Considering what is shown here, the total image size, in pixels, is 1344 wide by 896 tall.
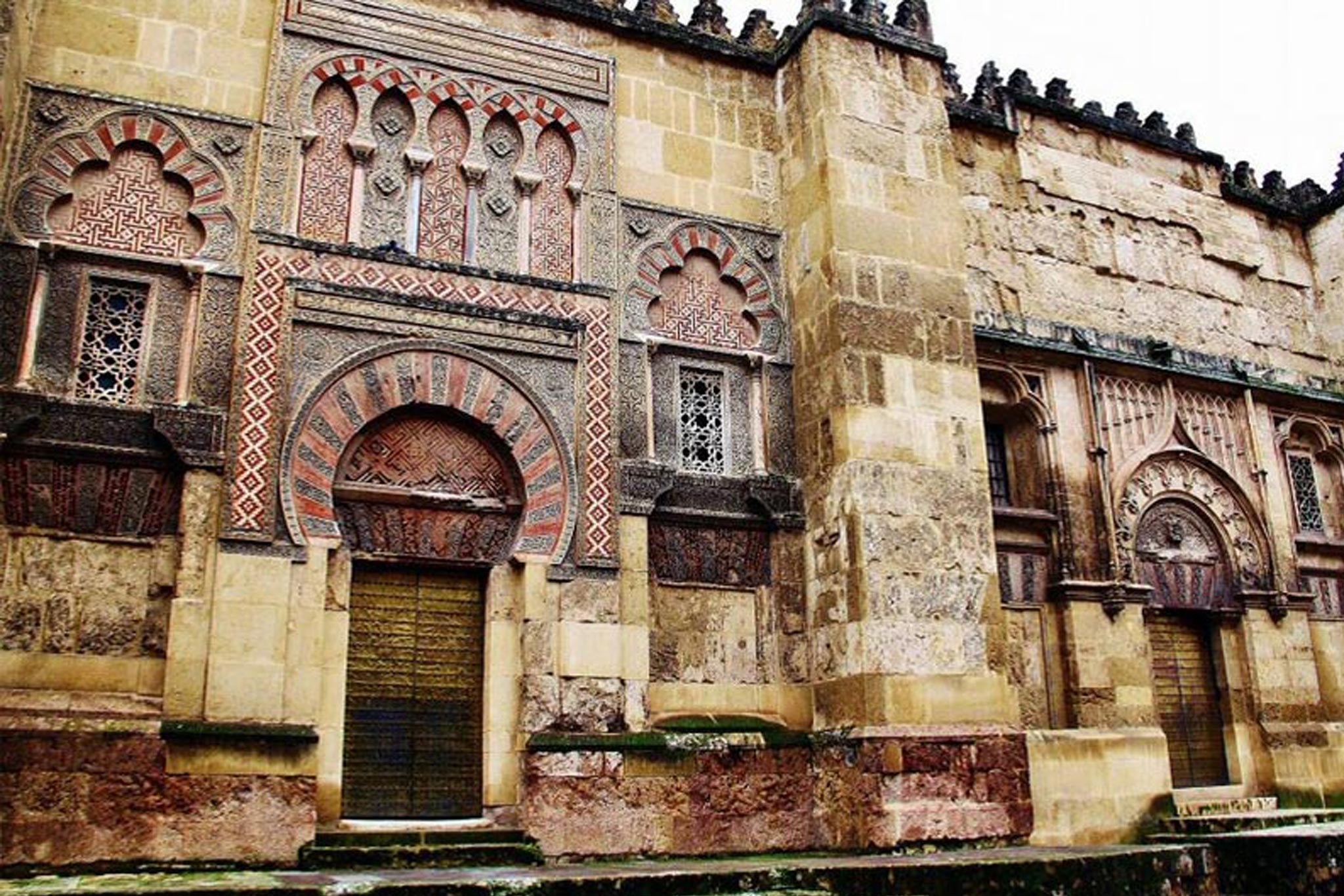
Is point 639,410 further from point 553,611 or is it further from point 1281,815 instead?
point 1281,815

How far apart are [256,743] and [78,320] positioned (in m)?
2.87

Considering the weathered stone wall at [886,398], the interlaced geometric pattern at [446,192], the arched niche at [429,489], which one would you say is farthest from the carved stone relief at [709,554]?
the interlaced geometric pattern at [446,192]

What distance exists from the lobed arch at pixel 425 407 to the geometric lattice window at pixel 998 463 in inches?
163

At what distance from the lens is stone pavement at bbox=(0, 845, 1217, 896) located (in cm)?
554

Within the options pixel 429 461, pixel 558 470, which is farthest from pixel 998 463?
pixel 429 461

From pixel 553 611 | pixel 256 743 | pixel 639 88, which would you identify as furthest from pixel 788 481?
pixel 256 743

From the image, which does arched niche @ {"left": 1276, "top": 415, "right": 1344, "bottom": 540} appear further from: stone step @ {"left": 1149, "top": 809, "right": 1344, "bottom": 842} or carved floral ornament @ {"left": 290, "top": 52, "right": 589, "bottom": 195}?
carved floral ornament @ {"left": 290, "top": 52, "right": 589, "bottom": 195}

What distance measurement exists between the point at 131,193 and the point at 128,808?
390cm

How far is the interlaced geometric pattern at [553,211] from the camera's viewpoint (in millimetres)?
8867

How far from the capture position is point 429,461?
8.19m

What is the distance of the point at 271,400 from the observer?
7.66m

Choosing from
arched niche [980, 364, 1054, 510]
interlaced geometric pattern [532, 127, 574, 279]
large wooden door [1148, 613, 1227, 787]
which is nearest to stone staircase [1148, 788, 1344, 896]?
large wooden door [1148, 613, 1227, 787]

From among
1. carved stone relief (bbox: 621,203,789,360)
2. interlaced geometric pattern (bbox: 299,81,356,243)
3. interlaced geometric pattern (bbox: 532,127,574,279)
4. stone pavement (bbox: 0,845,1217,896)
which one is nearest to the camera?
stone pavement (bbox: 0,845,1217,896)

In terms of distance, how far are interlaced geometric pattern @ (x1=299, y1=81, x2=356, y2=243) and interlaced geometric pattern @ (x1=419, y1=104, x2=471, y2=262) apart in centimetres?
55
